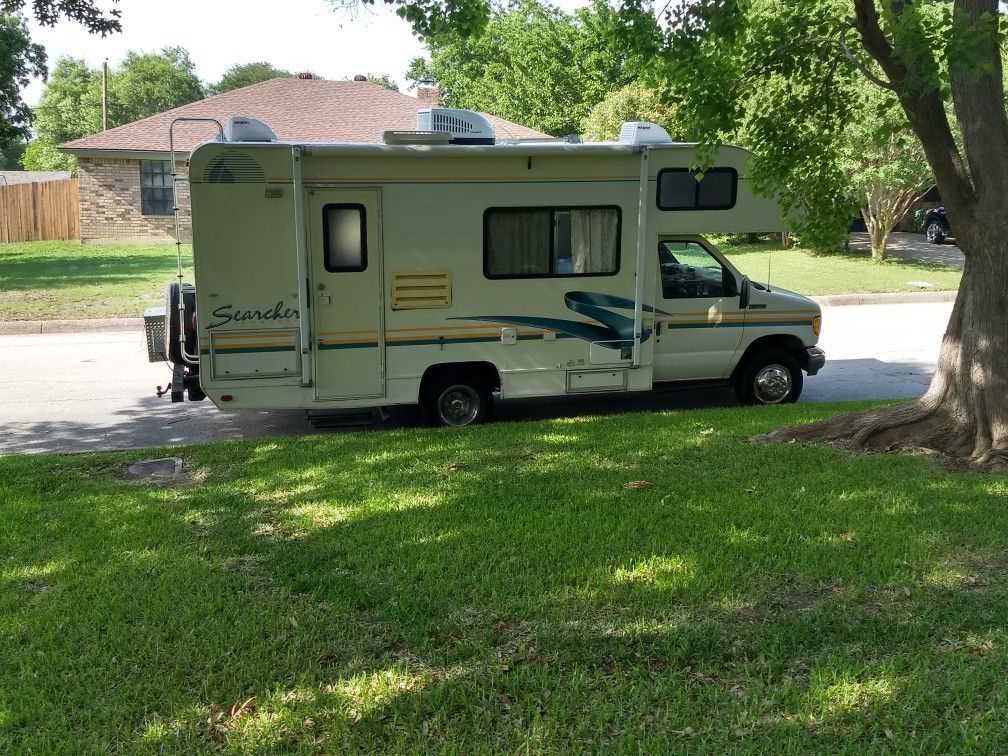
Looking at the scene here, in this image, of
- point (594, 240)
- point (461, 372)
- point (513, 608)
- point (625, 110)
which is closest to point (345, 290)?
point (461, 372)

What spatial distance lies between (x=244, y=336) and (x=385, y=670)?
5.12m

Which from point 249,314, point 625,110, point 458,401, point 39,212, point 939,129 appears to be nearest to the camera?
point 939,129

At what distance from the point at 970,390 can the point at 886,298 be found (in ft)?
44.0

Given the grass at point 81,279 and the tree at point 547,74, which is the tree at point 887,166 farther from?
the grass at point 81,279

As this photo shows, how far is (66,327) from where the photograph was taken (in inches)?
622

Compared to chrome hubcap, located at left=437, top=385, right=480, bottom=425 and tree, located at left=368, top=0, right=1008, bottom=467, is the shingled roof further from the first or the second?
tree, located at left=368, top=0, right=1008, bottom=467

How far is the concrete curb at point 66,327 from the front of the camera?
15641mm

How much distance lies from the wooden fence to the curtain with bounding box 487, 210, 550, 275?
25.5 metres

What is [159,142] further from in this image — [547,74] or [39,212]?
[547,74]

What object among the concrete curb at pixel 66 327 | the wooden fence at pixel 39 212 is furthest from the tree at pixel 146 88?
the concrete curb at pixel 66 327

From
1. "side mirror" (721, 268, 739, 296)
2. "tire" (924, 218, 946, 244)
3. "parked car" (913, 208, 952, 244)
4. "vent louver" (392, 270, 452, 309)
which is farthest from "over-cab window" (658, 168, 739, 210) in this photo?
"tire" (924, 218, 946, 244)

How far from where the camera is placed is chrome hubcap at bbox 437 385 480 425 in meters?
9.48

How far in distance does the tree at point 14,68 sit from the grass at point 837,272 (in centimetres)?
1835

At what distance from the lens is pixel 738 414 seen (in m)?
9.20
